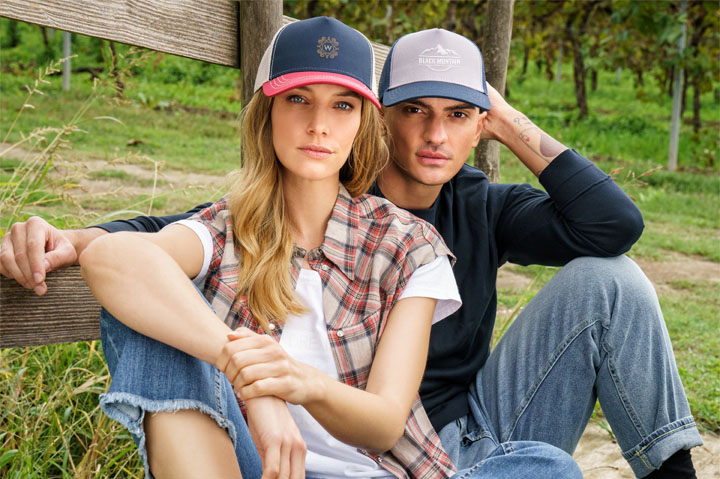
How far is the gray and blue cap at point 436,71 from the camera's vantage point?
2055 millimetres

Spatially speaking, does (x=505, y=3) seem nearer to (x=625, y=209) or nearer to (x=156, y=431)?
(x=625, y=209)

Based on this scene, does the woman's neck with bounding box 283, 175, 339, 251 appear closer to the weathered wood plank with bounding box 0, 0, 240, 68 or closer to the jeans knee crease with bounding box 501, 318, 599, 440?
the weathered wood plank with bounding box 0, 0, 240, 68

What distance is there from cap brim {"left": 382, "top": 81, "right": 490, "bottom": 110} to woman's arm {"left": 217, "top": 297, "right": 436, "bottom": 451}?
2.02ft

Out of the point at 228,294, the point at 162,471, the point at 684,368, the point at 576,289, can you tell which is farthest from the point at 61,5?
the point at 684,368

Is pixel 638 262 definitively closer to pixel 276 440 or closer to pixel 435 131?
pixel 435 131

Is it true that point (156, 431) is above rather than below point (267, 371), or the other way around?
below

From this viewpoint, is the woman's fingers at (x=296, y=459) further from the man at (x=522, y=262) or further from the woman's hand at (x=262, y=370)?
the man at (x=522, y=262)

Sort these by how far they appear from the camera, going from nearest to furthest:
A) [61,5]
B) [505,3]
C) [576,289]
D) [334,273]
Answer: [61,5] → [334,273] → [576,289] → [505,3]

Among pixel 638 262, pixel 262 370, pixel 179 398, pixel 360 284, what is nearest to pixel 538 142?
pixel 360 284

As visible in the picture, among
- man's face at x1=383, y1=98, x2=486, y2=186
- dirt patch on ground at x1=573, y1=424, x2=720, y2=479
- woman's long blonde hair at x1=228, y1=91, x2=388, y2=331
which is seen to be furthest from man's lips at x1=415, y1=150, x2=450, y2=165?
dirt patch on ground at x1=573, y1=424, x2=720, y2=479

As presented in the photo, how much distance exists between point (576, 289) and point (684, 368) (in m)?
2.05

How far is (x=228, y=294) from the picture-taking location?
1.75 meters

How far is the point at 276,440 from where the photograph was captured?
1.40m

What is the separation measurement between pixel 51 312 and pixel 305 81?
32.8 inches
